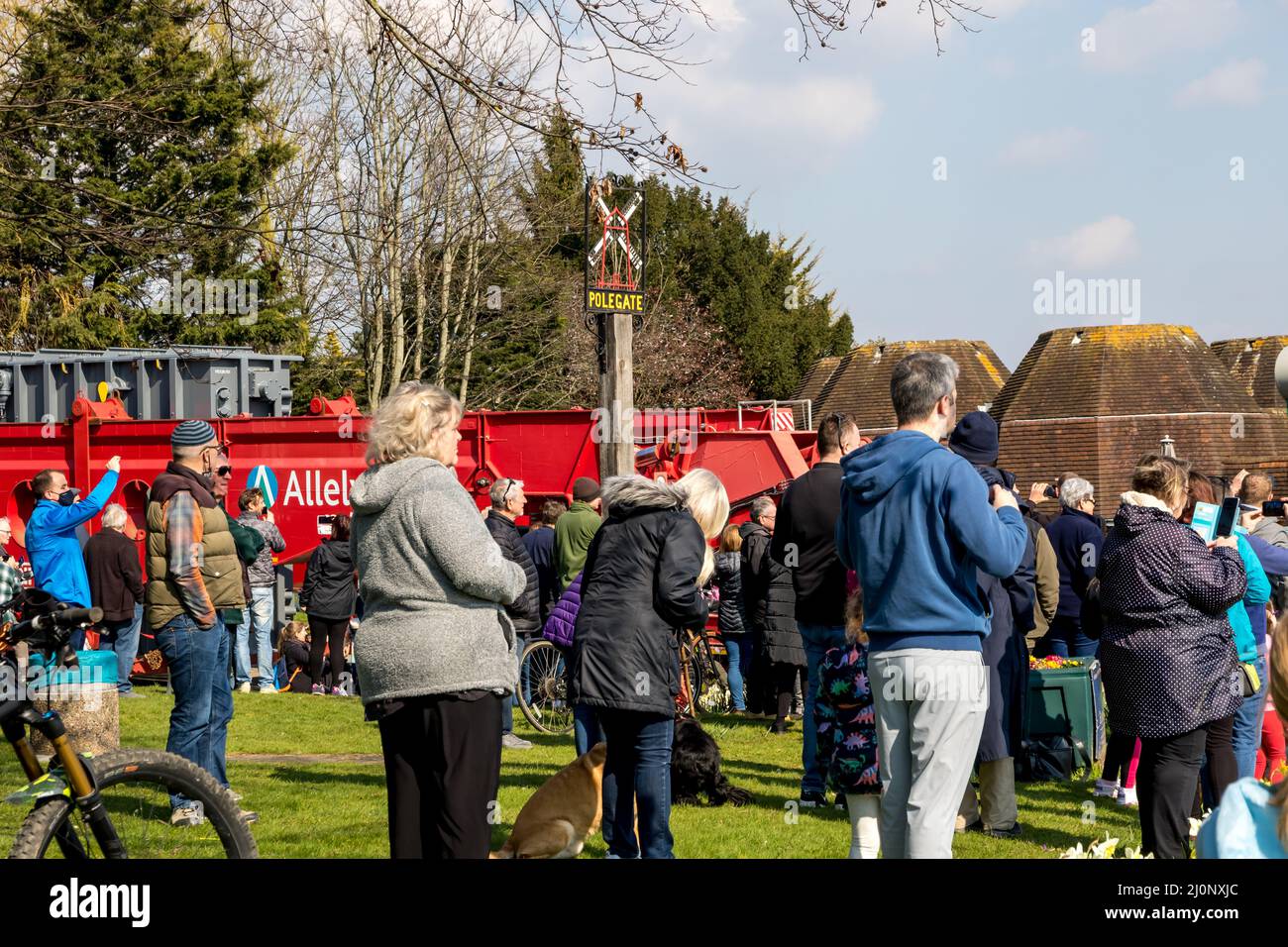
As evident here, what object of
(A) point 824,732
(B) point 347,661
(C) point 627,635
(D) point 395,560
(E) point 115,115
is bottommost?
(B) point 347,661

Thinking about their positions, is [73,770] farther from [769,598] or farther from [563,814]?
[769,598]

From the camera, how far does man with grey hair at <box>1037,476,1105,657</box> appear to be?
380 inches

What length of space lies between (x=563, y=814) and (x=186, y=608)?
2148 mm

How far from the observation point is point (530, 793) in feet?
29.2

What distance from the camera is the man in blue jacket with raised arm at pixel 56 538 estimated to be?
10.2m

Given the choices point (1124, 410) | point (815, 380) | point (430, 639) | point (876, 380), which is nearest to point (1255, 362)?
point (1124, 410)

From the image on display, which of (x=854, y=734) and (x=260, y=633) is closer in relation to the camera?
(x=854, y=734)

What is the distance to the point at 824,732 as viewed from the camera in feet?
19.4

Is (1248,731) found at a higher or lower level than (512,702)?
higher

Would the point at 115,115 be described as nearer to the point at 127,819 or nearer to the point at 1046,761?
the point at 127,819

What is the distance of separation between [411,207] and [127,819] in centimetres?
2231

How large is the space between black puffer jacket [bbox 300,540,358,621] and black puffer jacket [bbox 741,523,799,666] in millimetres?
4271

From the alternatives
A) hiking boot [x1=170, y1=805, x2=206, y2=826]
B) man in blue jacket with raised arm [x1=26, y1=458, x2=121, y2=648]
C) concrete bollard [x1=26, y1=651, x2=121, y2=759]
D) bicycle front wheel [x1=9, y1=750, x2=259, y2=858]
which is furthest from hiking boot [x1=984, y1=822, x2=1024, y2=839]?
man in blue jacket with raised arm [x1=26, y1=458, x2=121, y2=648]
